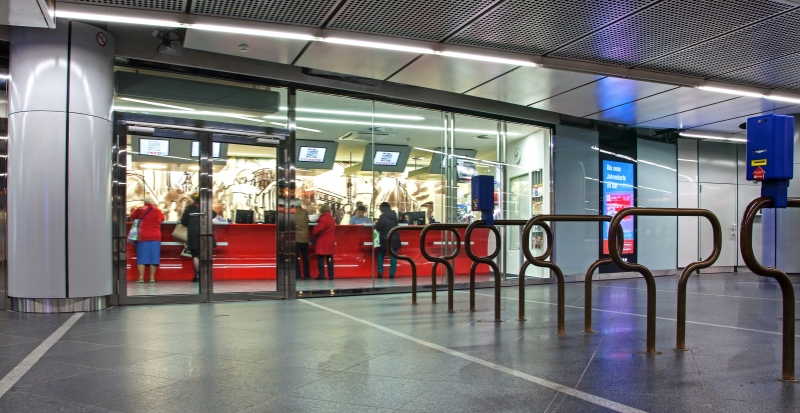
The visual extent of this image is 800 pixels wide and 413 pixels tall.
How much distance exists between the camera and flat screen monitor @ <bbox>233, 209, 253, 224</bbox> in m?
7.82

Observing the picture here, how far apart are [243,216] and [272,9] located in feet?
10.6

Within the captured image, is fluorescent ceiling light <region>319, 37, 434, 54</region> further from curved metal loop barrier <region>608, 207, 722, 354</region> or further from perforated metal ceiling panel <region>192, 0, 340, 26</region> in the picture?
curved metal loop barrier <region>608, 207, 722, 354</region>

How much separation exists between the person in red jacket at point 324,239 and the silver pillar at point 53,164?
3.04 meters

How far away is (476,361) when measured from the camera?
3.85 m

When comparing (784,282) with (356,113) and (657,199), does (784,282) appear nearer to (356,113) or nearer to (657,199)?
(356,113)

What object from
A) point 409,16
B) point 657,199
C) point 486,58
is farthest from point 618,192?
point 409,16

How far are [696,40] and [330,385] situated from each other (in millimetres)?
5307

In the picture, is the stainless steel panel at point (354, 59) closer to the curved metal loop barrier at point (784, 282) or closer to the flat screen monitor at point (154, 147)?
the flat screen monitor at point (154, 147)

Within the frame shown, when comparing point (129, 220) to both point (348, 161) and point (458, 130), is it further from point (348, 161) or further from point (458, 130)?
point (458, 130)

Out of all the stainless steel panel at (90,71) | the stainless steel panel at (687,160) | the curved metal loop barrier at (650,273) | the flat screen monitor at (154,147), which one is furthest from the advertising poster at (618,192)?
the stainless steel panel at (90,71)

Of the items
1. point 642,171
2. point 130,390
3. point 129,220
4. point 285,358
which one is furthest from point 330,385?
point 642,171

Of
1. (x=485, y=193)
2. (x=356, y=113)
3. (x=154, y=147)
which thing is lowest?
(x=485, y=193)

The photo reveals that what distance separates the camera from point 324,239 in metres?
8.68

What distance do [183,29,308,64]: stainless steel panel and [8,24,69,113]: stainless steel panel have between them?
1252 mm
